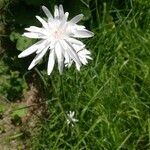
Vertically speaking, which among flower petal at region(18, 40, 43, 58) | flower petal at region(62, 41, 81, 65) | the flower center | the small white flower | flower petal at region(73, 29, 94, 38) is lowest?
the small white flower

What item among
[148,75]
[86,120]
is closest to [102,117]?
[86,120]

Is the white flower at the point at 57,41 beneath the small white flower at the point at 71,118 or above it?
above

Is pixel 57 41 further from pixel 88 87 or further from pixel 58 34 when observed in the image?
pixel 88 87

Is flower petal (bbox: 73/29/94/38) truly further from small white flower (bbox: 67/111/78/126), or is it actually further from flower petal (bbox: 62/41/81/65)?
small white flower (bbox: 67/111/78/126)

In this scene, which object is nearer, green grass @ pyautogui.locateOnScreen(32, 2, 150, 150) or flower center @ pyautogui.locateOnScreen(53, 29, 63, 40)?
flower center @ pyautogui.locateOnScreen(53, 29, 63, 40)

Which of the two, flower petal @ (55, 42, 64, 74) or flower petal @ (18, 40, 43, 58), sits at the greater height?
flower petal @ (18, 40, 43, 58)

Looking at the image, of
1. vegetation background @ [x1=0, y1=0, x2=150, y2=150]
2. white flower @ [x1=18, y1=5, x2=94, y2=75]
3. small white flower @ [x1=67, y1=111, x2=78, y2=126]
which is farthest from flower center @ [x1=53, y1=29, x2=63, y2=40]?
small white flower @ [x1=67, y1=111, x2=78, y2=126]

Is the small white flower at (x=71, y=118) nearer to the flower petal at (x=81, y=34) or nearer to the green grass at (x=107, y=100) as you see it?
the green grass at (x=107, y=100)

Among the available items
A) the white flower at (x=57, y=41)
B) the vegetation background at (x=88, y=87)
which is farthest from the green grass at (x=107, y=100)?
the white flower at (x=57, y=41)
